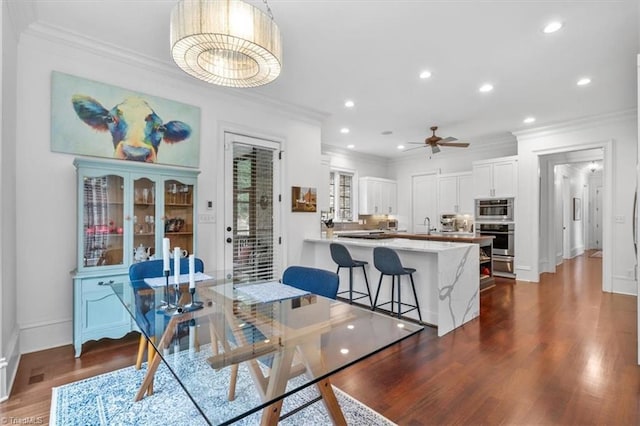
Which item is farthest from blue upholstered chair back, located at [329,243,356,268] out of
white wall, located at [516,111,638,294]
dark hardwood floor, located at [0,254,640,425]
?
white wall, located at [516,111,638,294]

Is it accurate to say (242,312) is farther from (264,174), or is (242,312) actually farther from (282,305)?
(264,174)

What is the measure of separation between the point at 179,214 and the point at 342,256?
2055 mm

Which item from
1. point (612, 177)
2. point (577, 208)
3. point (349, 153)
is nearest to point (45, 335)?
point (349, 153)

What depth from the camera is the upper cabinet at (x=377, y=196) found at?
310 inches

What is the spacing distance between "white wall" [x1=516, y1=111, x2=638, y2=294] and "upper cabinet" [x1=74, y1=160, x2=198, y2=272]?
19.2ft

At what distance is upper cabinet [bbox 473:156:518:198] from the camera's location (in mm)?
6098

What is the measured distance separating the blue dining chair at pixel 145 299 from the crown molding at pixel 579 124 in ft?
20.4

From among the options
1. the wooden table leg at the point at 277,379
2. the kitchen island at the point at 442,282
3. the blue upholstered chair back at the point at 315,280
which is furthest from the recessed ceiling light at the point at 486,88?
the wooden table leg at the point at 277,379

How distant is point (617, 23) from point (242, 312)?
12.7 feet

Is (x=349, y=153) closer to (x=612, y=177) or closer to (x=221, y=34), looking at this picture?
(x=612, y=177)

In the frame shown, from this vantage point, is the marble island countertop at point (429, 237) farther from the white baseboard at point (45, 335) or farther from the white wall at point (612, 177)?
the white baseboard at point (45, 335)

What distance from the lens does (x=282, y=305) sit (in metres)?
1.92

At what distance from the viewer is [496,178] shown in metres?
6.33

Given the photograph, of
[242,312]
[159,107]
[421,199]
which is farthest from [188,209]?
[421,199]
